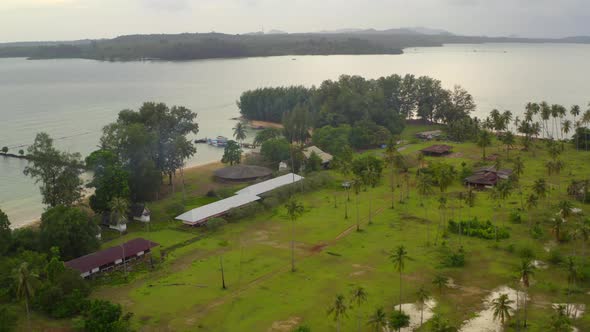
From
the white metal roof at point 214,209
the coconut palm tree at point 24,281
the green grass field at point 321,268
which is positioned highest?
the coconut palm tree at point 24,281

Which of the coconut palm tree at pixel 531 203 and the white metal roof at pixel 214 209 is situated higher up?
the coconut palm tree at pixel 531 203

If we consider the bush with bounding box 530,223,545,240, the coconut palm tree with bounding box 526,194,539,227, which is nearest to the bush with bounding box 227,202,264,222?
the coconut palm tree with bounding box 526,194,539,227

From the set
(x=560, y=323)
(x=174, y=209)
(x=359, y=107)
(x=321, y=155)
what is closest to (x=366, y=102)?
(x=359, y=107)

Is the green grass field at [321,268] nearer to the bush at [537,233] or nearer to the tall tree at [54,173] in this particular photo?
the bush at [537,233]

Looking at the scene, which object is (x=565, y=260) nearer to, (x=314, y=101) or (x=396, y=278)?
(x=396, y=278)

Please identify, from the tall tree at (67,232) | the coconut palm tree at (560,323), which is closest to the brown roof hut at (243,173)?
the tall tree at (67,232)

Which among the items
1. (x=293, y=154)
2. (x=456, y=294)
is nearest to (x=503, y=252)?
(x=456, y=294)
